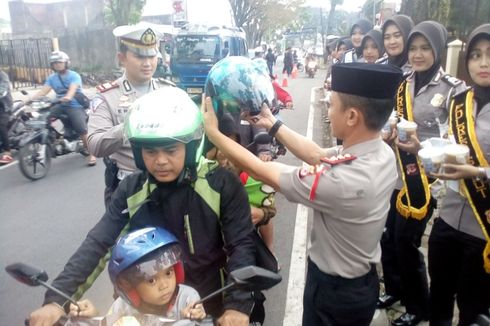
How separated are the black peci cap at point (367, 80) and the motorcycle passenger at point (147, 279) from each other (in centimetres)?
95

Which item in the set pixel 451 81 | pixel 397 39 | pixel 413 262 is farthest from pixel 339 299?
pixel 397 39

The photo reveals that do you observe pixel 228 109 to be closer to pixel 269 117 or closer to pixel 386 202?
pixel 269 117

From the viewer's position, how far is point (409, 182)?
3047 millimetres

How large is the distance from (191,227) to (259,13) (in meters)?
40.1

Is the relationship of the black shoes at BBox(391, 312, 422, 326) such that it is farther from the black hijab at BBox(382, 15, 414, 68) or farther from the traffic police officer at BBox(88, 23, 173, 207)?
the traffic police officer at BBox(88, 23, 173, 207)

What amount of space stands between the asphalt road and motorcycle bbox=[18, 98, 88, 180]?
243 mm

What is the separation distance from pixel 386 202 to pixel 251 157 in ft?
2.06

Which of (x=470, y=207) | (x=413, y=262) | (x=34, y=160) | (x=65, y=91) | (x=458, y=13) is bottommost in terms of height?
(x=34, y=160)

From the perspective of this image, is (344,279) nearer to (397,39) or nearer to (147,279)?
(147,279)

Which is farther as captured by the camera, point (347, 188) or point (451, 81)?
point (451, 81)

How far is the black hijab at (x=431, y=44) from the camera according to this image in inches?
118

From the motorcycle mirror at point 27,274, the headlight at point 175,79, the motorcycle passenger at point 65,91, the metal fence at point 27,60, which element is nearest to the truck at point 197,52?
the headlight at point 175,79

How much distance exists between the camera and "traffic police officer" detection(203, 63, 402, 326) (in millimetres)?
1835

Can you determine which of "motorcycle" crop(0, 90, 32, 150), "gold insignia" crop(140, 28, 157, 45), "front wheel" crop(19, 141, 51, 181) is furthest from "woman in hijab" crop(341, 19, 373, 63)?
"motorcycle" crop(0, 90, 32, 150)
